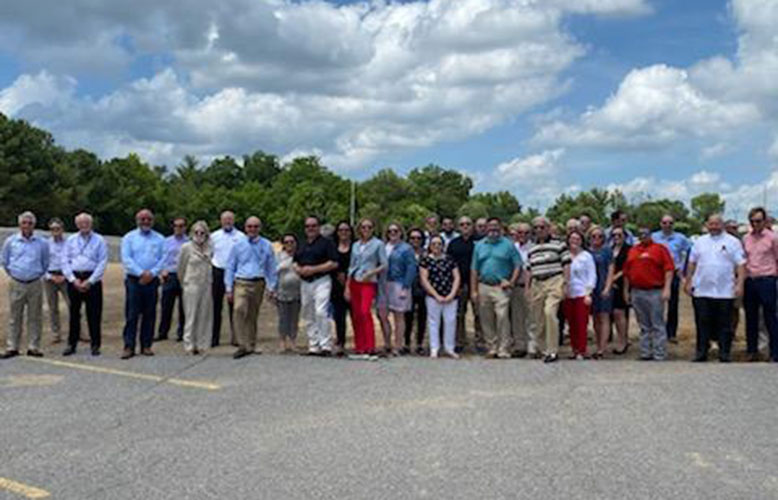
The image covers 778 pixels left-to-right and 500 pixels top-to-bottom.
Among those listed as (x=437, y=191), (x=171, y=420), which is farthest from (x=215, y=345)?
(x=437, y=191)

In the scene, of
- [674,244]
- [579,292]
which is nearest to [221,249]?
[579,292]

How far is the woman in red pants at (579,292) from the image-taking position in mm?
9953

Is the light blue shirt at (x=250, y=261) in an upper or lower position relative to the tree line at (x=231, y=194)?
lower

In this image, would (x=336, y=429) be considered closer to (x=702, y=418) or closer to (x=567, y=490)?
(x=567, y=490)

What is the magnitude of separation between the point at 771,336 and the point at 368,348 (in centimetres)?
495

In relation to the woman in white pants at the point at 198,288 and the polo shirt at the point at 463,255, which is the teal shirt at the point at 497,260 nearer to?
the polo shirt at the point at 463,255

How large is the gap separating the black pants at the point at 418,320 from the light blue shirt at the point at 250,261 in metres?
1.88

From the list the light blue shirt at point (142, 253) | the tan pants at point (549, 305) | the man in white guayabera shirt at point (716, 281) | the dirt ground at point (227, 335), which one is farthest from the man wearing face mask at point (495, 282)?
the light blue shirt at point (142, 253)

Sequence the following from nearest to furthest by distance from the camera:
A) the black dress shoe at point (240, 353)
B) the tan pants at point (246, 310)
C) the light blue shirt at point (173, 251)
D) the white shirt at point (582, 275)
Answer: the white shirt at point (582, 275) → the black dress shoe at point (240, 353) → the tan pants at point (246, 310) → the light blue shirt at point (173, 251)

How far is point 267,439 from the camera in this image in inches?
251

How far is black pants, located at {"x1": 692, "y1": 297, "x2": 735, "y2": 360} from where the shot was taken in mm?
9727

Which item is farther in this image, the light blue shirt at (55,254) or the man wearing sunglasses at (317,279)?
the light blue shirt at (55,254)

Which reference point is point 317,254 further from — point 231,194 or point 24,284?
point 231,194

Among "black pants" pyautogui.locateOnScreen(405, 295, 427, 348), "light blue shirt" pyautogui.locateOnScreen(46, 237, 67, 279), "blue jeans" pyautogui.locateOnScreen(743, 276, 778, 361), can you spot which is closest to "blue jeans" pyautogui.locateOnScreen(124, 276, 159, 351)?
"light blue shirt" pyautogui.locateOnScreen(46, 237, 67, 279)
